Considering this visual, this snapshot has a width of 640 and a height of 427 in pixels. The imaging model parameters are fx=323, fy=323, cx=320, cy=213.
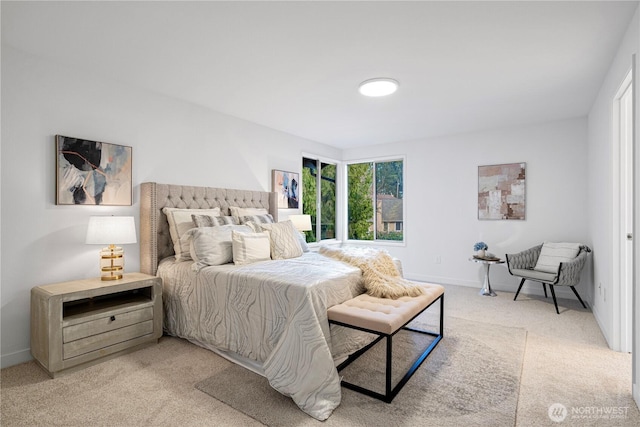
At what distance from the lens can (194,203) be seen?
3.65 meters

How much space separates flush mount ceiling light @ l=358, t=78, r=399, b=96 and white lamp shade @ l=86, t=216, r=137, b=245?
2491 mm

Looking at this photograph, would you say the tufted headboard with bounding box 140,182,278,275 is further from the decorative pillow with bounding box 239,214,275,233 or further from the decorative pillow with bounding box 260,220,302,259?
the decorative pillow with bounding box 260,220,302,259

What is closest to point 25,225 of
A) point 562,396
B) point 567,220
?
point 562,396

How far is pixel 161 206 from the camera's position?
332 cm

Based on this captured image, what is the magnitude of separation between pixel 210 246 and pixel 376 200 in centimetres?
387

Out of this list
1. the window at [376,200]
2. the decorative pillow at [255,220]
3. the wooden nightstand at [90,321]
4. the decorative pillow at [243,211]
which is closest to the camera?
the wooden nightstand at [90,321]

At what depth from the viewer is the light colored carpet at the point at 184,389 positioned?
1.84m

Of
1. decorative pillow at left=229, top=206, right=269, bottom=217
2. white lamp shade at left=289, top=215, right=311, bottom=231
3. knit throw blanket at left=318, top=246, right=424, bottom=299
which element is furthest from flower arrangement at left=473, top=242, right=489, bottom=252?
decorative pillow at left=229, top=206, right=269, bottom=217

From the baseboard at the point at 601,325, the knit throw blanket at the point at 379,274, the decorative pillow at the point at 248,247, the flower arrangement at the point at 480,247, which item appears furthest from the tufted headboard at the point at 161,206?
the baseboard at the point at 601,325

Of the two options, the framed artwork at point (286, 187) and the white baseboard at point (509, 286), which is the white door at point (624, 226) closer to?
the white baseboard at point (509, 286)

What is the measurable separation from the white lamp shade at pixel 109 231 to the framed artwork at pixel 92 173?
0.32 m

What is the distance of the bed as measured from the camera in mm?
1979

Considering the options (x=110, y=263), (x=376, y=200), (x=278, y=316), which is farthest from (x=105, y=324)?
(x=376, y=200)

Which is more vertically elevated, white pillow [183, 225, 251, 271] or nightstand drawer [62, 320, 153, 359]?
white pillow [183, 225, 251, 271]
